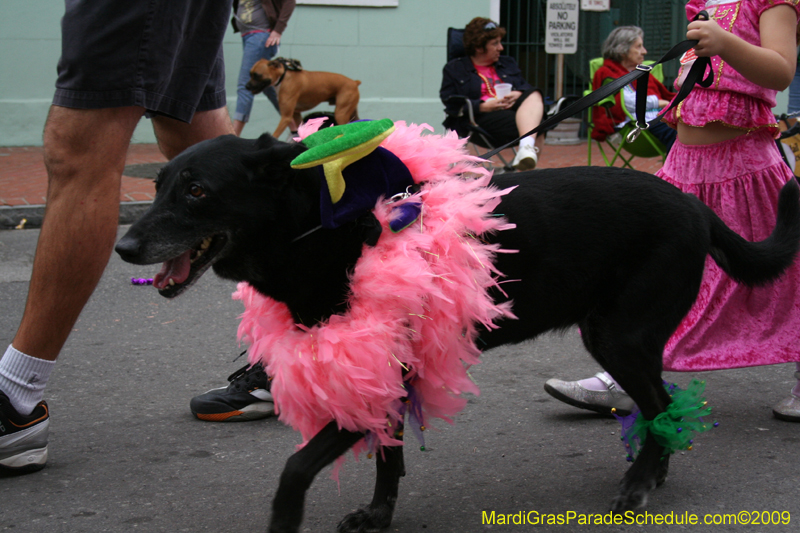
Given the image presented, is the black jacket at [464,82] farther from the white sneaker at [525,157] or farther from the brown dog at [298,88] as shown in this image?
the brown dog at [298,88]

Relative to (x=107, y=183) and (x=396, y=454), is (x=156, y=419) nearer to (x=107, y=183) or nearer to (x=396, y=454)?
(x=107, y=183)

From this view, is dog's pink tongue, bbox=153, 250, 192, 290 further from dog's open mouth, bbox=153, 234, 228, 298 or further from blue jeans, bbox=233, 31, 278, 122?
blue jeans, bbox=233, 31, 278, 122

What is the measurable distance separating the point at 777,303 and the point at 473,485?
1386 mm

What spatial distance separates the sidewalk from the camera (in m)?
6.39

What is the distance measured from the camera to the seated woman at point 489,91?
720 centimetres

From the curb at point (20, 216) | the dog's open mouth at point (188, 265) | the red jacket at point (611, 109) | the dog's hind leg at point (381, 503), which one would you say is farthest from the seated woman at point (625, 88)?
the dog's open mouth at point (188, 265)

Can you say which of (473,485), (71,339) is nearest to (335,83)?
(71,339)

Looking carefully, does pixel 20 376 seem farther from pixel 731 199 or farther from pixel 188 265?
pixel 731 199

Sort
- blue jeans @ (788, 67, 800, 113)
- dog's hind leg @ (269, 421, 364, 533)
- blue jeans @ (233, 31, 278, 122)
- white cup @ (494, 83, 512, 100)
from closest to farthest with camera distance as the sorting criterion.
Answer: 1. dog's hind leg @ (269, 421, 364, 533)
2. blue jeans @ (788, 67, 800, 113)
3. white cup @ (494, 83, 512, 100)
4. blue jeans @ (233, 31, 278, 122)

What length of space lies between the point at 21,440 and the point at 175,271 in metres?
0.94

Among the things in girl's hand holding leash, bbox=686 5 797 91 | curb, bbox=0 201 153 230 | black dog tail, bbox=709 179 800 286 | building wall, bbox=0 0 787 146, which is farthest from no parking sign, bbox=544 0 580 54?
black dog tail, bbox=709 179 800 286

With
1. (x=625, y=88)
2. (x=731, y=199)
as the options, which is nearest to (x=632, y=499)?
(x=731, y=199)

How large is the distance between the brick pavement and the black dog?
16.3 ft

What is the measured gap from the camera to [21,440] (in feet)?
7.89
